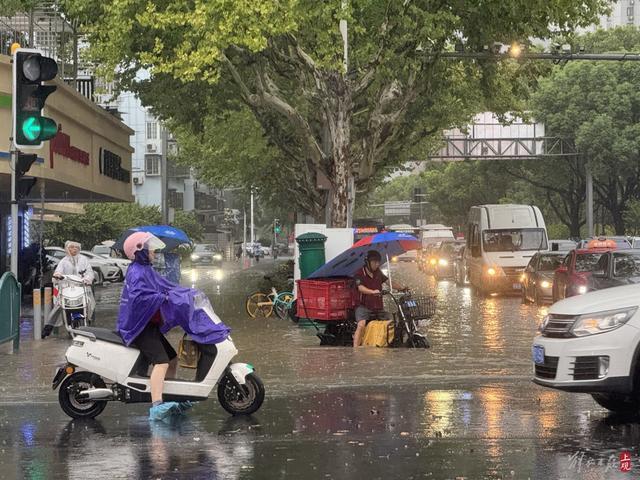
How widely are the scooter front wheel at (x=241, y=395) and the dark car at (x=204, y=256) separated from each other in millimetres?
58136

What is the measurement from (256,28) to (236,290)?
17.3 metres

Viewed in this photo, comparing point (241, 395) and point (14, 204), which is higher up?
point (14, 204)

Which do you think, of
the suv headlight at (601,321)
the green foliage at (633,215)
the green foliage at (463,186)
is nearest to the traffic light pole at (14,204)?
the suv headlight at (601,321)

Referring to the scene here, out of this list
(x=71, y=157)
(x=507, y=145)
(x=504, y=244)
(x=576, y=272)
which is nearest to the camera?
(x=576, y=272)

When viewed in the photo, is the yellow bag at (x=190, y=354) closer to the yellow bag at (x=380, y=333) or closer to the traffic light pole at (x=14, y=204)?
the traffic light pole at (x=14, y=204)

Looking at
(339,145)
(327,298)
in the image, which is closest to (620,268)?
(327,298)

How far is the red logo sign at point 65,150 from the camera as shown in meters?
25.0

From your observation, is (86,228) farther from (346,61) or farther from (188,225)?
(346,61)

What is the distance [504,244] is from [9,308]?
20379mm

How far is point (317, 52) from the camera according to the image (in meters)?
23.8

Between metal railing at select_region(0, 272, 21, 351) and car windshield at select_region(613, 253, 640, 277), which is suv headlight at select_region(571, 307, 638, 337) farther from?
car windshield at select_region(613, 253, 640, 277)

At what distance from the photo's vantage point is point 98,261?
4153 cm

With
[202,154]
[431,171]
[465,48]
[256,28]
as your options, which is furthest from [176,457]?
[431,171]

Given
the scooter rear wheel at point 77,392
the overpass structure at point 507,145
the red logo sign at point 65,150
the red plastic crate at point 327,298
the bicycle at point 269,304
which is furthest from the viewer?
the overpass structure at point 507,145
